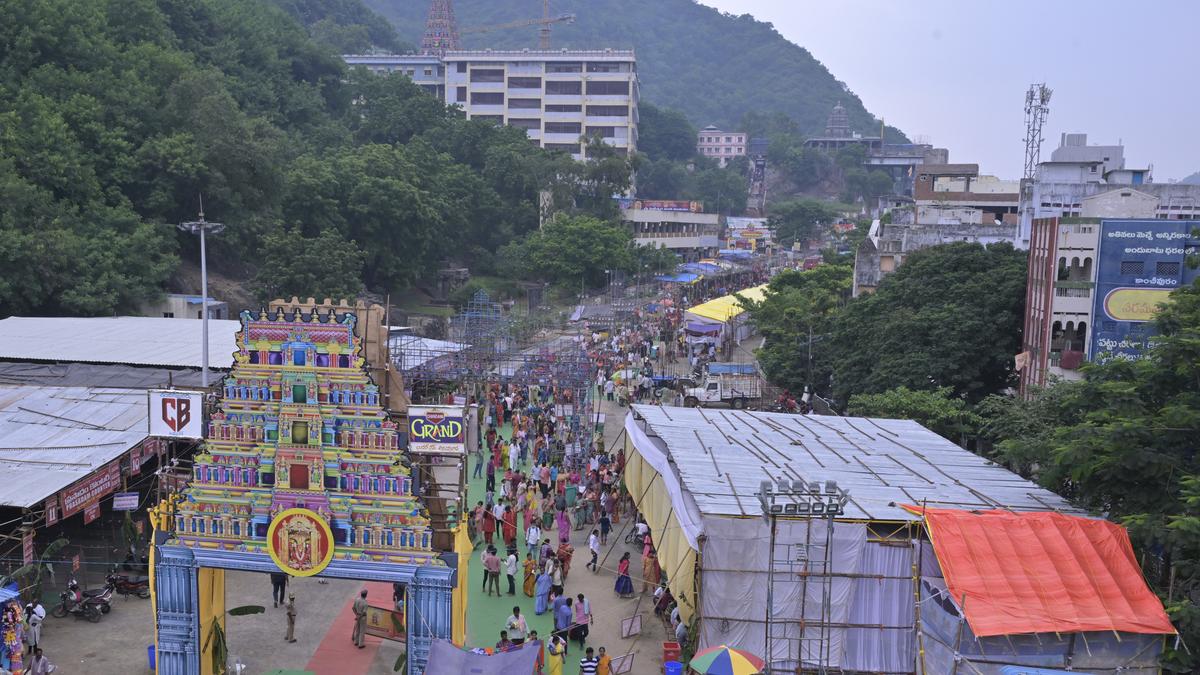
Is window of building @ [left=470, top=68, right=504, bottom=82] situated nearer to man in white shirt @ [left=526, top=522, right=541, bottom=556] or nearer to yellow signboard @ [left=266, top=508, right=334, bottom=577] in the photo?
man in white shirt @ [left=526, top=522, right=541, bottom=556]

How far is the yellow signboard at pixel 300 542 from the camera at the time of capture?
1332 centimetres

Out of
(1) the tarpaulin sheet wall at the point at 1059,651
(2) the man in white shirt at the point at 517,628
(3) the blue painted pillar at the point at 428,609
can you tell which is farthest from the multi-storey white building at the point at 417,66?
(1) the tarpaulin sheet wall at the point at 1059,651

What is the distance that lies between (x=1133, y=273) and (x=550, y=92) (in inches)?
3069

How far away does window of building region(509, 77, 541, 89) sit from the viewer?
327 ft

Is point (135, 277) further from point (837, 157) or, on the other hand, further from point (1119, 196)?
point (837, 157)

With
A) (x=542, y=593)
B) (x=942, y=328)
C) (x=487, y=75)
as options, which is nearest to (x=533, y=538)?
(x=542, y=593)

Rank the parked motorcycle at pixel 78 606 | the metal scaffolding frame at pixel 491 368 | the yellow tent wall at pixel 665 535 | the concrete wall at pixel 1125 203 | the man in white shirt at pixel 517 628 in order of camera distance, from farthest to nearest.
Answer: the concrete wall at pixel 1125 203, the metal scaffolding frame at pixel 491 368, the parked motorcycle at pixel 78 606, the man in white shirt at pixel 517 628, the yellow tent wall at pixel 665 535

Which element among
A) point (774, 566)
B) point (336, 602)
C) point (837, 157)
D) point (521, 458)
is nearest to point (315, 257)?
point (521, 458)

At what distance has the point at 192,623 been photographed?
1380 centimetres

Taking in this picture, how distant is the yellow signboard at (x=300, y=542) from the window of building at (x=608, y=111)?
8996cm

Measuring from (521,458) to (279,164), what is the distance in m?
27.8

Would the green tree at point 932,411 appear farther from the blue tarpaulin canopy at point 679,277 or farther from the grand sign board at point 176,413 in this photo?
the blue tarpaulin canopy at point 679,277

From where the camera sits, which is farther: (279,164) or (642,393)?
(279,164)

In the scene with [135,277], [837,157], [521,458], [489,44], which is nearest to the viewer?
[521,458]
